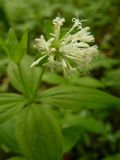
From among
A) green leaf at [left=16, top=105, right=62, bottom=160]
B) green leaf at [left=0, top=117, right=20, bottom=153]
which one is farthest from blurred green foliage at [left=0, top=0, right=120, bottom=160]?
green leaf at [left=16, top=105, right=62, bottom=160]

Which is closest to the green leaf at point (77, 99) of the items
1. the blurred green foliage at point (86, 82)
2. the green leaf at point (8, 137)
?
the blurred green foliage at point (86, 82)

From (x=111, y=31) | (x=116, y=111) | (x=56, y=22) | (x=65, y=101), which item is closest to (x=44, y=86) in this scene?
(x=116, y=111)

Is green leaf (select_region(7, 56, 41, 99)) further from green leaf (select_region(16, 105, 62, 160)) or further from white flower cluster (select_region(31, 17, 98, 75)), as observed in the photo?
white flower cluster (select_region(31, 17, 98, 75))

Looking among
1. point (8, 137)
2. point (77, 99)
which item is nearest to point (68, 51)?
point (77, 99)

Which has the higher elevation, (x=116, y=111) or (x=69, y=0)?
(x=69, y=0)

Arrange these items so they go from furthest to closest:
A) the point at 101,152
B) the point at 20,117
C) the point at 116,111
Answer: the point at 116,111, the point at 101,152, the point at 20,117

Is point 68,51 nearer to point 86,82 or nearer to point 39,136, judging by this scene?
point 39,136

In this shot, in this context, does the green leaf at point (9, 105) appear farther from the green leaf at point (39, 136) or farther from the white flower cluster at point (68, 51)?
the white flower cluster at point (68, 51)

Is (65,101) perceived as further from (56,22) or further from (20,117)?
(56,22)
